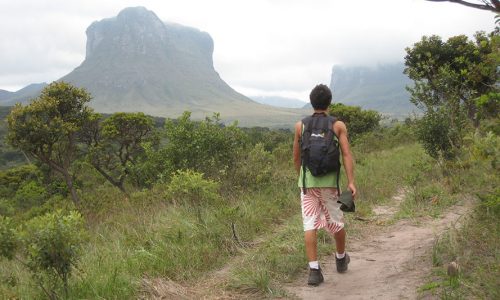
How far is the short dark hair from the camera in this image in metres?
4.39

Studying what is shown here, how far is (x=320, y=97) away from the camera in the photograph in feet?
14.4

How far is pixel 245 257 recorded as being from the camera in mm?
5121

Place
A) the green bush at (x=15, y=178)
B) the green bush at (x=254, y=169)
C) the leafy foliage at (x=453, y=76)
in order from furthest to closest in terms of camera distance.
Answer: the green bush at (x=15, y=178)
the green bush at (x=254, y=169)
the leafy foliage at (x=453, y=76)

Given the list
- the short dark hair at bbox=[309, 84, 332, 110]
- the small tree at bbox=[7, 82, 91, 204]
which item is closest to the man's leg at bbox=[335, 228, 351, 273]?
the short dark hair at bbox=[309, 84, 332, 110]

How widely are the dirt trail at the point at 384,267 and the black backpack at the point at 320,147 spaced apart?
1096 mm

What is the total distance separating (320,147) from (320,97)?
53cm

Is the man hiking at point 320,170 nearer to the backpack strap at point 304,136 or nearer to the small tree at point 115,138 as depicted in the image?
the backpack strap at point 304,136

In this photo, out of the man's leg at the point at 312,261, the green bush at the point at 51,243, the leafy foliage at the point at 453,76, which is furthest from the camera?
the man's leg at the point at 312,261

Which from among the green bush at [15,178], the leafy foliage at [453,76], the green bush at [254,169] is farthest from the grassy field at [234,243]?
the green bush at [15,178]

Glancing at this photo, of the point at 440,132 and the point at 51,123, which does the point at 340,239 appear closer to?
the point at 440,132

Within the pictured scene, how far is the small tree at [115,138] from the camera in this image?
23469 mm

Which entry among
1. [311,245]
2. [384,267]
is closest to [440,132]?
[384,267]

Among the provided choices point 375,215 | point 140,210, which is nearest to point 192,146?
point 140,210

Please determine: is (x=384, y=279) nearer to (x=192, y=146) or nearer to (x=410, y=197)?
(x=410, y=197)
